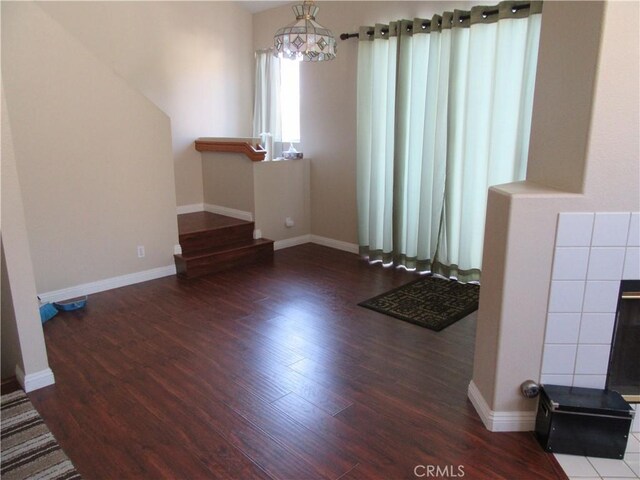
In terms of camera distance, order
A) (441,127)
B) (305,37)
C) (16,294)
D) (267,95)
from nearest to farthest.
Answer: (16,294), (305,37), (441,127), (267,95)

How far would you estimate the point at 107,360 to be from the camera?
2977mm

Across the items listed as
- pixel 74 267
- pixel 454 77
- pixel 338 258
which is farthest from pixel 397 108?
pixel 74 267

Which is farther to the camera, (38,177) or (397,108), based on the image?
(397,108)

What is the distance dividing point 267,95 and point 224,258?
2.47 metres

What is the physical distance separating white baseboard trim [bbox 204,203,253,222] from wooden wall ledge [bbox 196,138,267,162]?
2.28 ft

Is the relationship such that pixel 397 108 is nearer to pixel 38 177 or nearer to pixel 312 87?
pixel 312 87

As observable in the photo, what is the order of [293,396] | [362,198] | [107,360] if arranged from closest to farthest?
[293,396] < [107,360] < [362,198]

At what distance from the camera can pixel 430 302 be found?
12.9 feet

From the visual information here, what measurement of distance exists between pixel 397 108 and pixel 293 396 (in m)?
3.10

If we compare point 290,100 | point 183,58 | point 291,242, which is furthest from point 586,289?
point 183,58

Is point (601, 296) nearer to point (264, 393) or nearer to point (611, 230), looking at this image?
point (611, 230)

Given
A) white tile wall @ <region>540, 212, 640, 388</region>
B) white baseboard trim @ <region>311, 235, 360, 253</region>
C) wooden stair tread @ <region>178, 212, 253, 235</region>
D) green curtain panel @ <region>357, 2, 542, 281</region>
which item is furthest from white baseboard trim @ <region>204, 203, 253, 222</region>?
white tile wall @ <region>540, 212, 640, 388</region>

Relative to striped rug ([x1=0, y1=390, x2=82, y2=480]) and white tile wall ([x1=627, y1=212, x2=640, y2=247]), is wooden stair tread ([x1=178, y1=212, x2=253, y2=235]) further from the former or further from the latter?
white tile wall ([x1=627, y1=212, x2=640, y2=247])

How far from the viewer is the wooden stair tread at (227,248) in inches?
187
